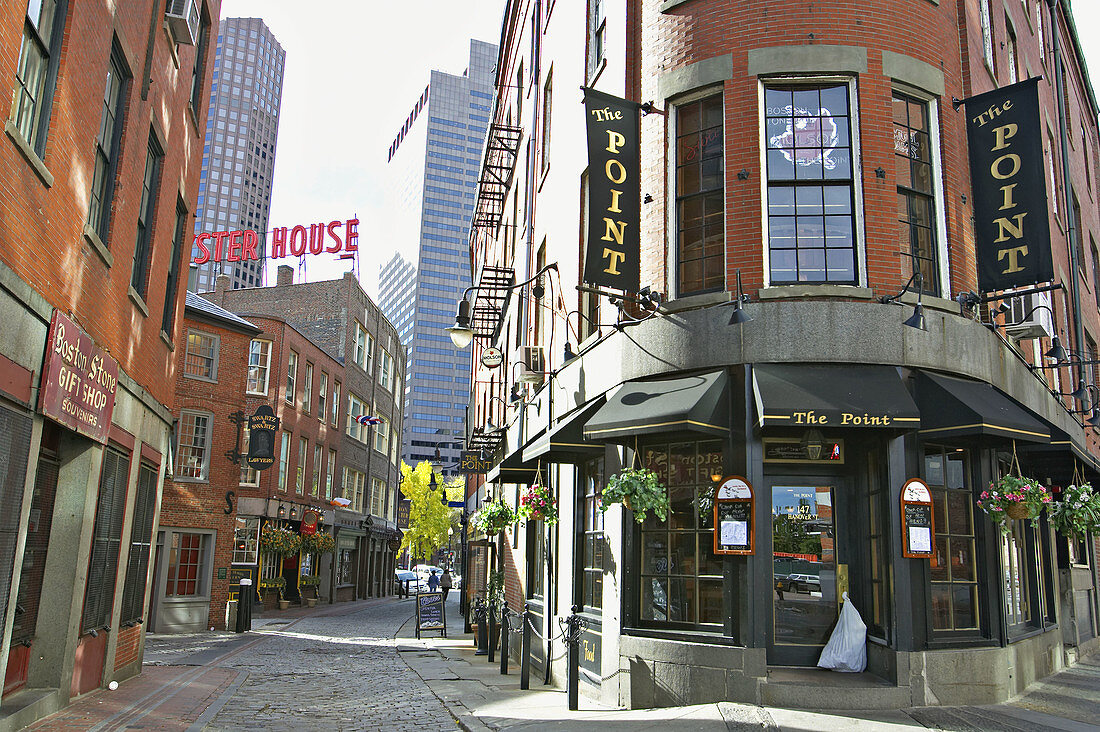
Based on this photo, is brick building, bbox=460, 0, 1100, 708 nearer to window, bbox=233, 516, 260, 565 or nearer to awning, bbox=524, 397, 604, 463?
awning, bbox=524, 397, 604, 463

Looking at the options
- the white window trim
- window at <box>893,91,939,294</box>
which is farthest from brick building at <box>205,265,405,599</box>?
window at <box>893,91,939,294</box>

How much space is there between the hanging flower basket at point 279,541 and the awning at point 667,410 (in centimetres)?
2428

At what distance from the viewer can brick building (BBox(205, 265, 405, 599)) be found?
137 ft

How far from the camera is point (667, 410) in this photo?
360 inches

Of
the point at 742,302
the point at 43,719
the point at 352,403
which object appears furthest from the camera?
the point at 352,403

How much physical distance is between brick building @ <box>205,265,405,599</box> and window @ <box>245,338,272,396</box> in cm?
636

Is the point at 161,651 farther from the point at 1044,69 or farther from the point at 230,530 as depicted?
the point at 1044,69

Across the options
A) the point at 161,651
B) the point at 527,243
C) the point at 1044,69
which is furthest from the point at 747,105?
the point at 161,651

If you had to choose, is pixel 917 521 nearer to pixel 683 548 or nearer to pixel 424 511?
pixel 683 548

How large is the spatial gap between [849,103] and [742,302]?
291 centimetres

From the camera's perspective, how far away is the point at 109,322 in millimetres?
10750

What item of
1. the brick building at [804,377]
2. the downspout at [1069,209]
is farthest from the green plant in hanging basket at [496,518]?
the downspout at [1069,209]

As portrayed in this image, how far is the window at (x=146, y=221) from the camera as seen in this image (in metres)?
12.8

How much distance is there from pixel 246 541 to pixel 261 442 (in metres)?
7.22
